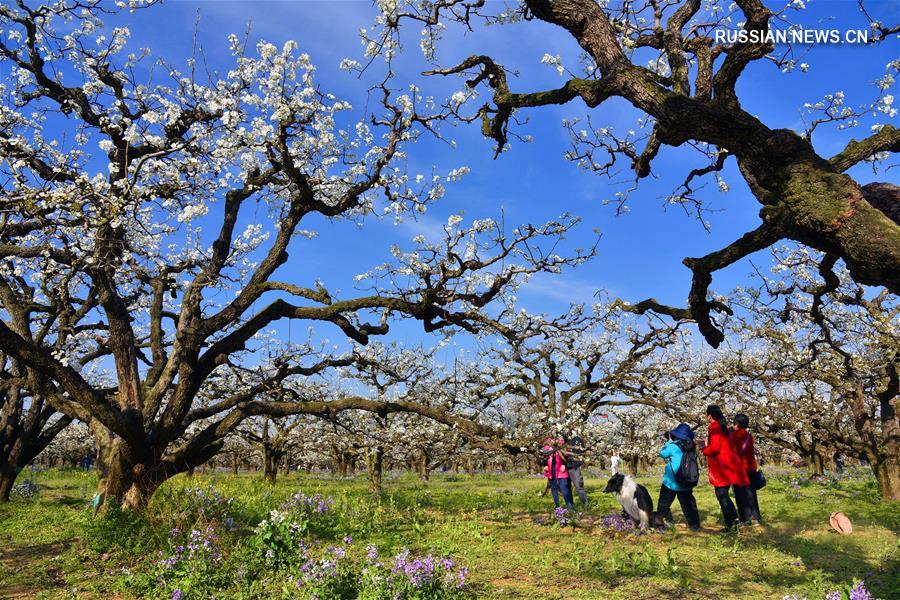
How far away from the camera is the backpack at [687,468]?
33.0ft

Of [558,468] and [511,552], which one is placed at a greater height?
[558,468]

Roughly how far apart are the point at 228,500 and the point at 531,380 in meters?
14.1

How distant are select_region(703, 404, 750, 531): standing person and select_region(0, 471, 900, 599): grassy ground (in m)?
0.58

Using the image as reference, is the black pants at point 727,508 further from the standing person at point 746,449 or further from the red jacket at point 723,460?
the standing person at point 746,449

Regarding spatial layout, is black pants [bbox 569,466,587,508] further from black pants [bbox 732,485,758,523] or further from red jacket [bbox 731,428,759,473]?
red jacket [bbox 731,428,759,473]

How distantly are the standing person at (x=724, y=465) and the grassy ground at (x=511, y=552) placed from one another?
1.89ft

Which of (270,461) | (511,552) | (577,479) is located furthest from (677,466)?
(270,461)

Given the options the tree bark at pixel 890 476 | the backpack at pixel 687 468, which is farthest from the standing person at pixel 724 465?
the tree bark at pixel 890 476

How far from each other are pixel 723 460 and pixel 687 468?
0.64 metres

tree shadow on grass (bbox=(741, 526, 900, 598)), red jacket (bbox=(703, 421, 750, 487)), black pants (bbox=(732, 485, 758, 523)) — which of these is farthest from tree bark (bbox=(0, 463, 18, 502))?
black pants (bbox=(732, 485, 758, 523))

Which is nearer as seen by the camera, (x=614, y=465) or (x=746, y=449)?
(x=746, y=449)

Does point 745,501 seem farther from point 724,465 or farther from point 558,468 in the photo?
point 558,468

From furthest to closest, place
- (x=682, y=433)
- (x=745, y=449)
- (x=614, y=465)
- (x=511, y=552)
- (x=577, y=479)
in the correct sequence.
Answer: (x=577, y=479)
(x=614, y=465)
(x=682, y=433)
(x=745, y=449)
(x=511, y=552)

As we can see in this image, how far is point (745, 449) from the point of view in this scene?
996 cm
